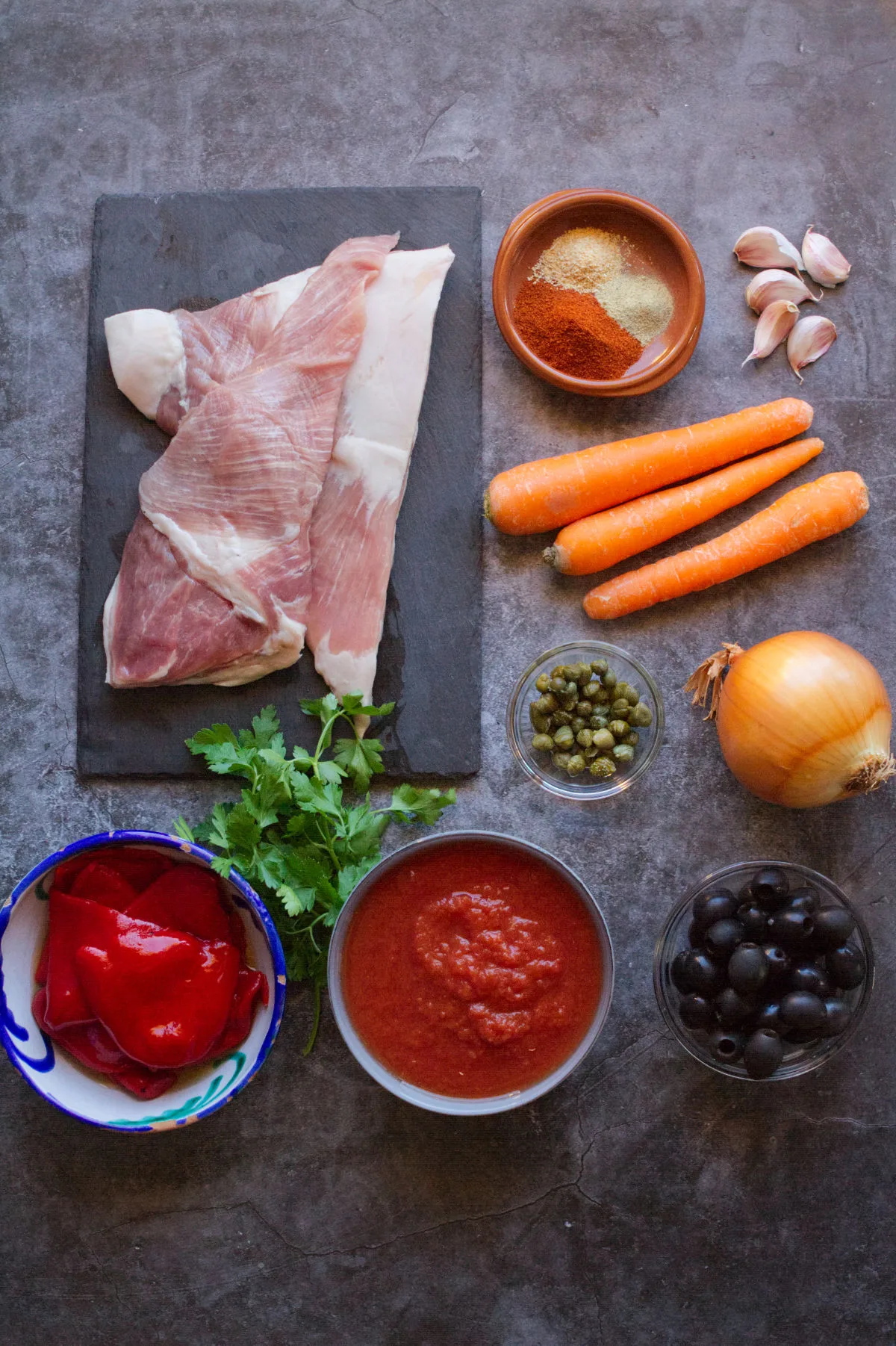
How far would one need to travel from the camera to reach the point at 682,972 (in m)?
1.88

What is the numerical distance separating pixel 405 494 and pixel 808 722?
100 cm

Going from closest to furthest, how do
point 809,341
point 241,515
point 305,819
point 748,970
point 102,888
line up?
point 748,970, point 102,888, point 305,819, point 241,515, point 809,341

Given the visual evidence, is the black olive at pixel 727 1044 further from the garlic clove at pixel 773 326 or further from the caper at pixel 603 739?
the garlic clove at pixel 773 326

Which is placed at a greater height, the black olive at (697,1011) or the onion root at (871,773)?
the onion root at (871,773)

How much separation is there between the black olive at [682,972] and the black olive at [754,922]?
0.40ft

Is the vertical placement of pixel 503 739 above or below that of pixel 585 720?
below

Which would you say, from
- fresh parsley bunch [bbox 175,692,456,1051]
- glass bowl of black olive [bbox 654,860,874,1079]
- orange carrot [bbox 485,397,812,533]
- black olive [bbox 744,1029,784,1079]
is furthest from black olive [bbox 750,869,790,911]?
orange carrot [bbox 485,397,812,533]

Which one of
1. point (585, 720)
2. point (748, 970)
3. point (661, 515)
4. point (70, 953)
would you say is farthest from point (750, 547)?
point (70, 953)

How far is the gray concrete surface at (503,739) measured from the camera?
2129 mm

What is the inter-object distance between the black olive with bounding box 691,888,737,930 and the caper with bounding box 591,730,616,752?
1.21 feet

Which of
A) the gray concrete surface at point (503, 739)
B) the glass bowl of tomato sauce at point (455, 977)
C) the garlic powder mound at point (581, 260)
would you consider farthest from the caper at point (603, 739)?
the garlic powder mound at point (581, 260)

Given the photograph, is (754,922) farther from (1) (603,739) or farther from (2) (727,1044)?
(1) (603,739)

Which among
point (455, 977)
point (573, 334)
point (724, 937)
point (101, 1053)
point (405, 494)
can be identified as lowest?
point (101, 1053)

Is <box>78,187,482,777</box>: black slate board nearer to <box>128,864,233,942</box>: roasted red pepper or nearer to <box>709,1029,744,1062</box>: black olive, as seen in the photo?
<box>128,864,233,942</box>: roasted red pepper
